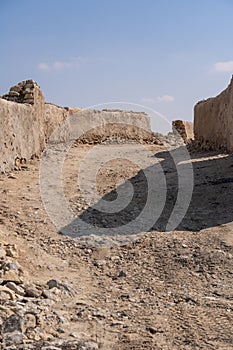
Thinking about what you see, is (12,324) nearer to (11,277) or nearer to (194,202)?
(11,277)

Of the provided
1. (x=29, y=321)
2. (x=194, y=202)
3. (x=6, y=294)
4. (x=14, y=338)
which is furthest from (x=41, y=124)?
(x=14, y=338)

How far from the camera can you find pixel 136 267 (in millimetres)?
4008

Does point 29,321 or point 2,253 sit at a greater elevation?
point 2,253

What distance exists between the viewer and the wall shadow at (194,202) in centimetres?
510

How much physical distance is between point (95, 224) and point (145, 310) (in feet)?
6.52

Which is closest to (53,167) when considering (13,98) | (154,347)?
(13,98)

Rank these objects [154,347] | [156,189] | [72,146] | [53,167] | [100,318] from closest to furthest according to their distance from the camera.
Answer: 1. [154,347]
2. [100,318]
3. [156,189]
4. [53,167]
5. [72,146]

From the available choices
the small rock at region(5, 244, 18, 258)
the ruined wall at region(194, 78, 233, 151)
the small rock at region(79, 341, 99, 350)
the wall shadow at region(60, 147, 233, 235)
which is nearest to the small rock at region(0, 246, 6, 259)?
the small rock at region(5, 244, 18, 258)

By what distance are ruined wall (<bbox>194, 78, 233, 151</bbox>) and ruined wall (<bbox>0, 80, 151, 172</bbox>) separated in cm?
299

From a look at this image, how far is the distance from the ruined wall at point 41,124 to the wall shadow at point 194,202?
200 centimetres

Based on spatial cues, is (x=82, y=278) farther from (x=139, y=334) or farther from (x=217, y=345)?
(x=217, y=345)

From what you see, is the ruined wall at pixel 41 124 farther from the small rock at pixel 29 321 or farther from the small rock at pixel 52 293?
the small rock at pixel 29 321

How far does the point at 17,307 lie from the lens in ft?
9.09

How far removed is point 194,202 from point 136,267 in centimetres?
214
